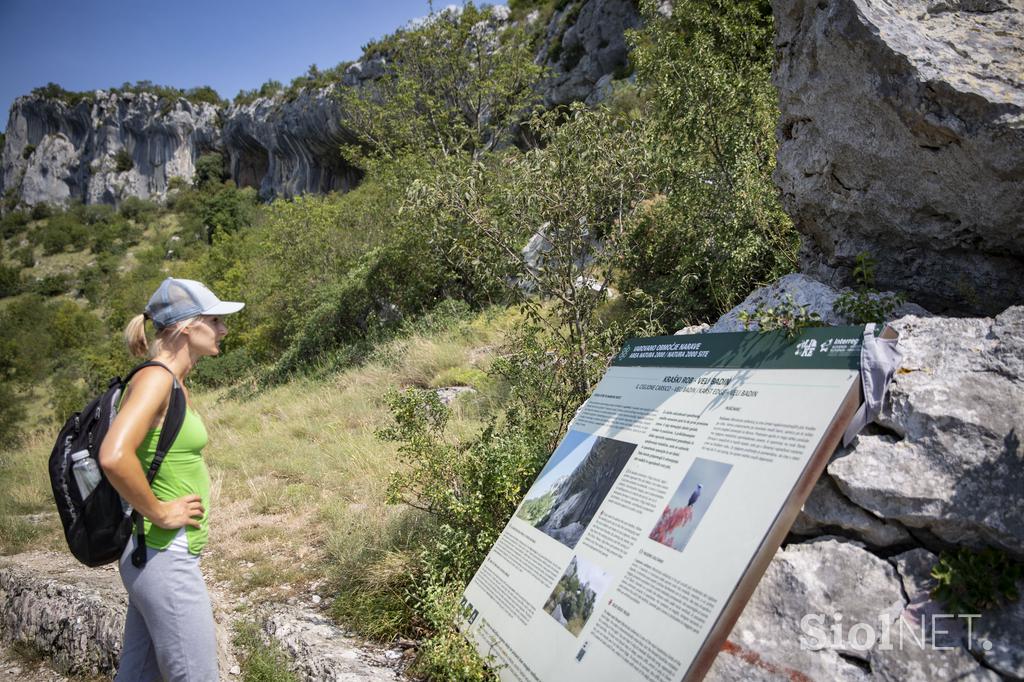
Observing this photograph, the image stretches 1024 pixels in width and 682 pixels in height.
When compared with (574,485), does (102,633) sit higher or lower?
lower

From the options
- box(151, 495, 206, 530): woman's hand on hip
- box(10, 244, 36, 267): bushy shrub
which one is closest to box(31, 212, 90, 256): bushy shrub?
box(10, 244, 36, 267): bushy shrub

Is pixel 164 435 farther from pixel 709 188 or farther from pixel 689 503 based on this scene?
pixel 709 188

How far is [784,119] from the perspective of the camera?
3900 mm

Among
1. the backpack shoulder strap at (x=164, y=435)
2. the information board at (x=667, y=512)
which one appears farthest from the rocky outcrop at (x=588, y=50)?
the backpack shoulder strap at (x=164, y=435)

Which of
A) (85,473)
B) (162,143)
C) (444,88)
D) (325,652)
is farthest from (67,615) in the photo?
(162,143)

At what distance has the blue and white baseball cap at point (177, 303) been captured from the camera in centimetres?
241

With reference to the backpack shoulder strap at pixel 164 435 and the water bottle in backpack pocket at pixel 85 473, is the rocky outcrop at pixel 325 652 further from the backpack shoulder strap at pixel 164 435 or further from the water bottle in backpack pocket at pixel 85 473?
the water bottle in backpack pocket at pixel 85 473

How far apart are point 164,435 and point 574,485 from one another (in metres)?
1.77

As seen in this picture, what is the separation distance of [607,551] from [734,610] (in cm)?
61

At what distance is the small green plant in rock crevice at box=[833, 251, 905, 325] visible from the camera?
3053 millimetres

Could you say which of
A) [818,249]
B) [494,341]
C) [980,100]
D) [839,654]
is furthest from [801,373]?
[494,341]

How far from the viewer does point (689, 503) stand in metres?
2.30

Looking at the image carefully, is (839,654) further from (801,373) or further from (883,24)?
(883,24)

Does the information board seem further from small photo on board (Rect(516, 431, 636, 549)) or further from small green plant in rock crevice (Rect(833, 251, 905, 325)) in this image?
small green plant in rock crevice (Rect(833, 251, 905, 325))
